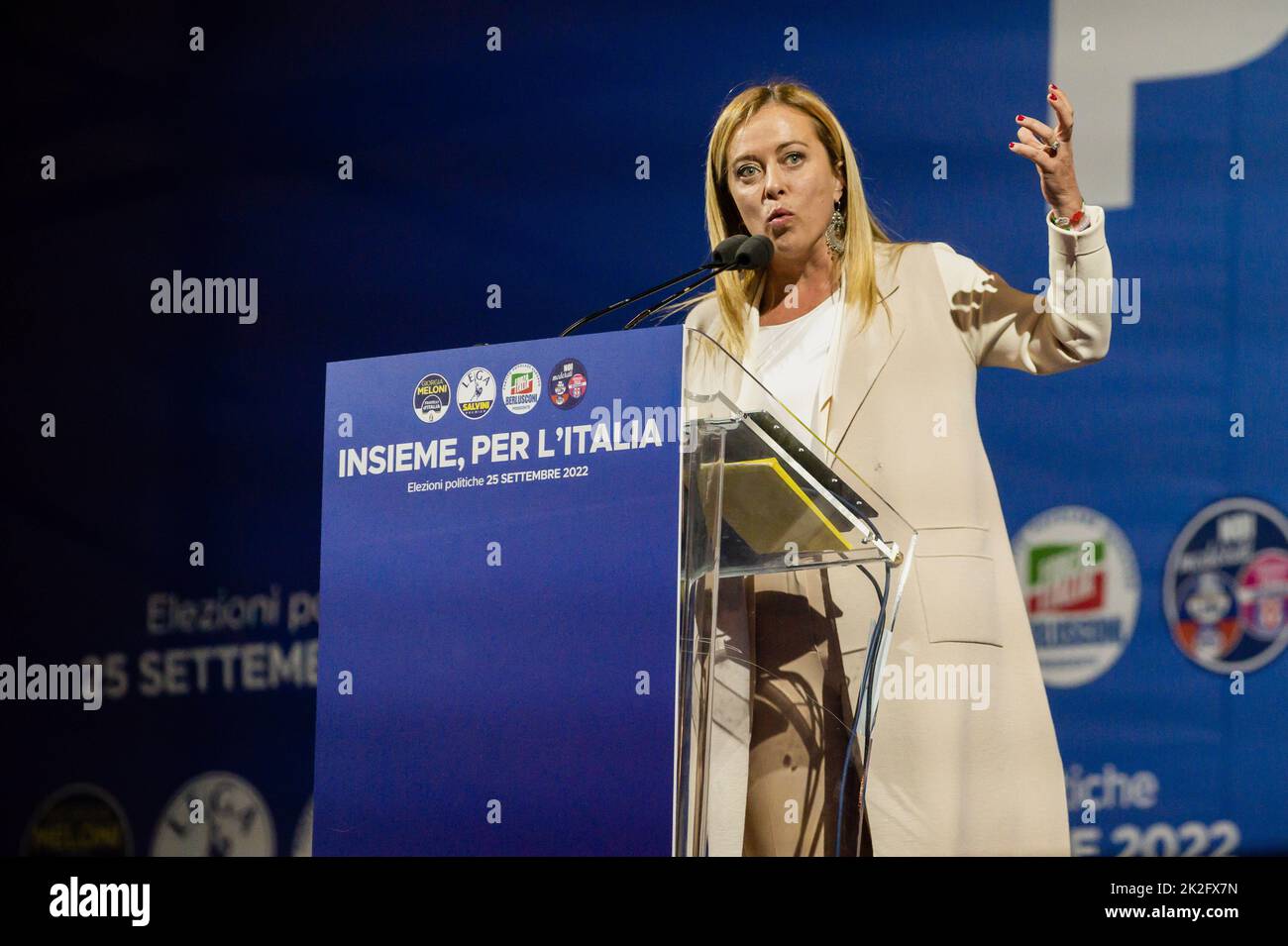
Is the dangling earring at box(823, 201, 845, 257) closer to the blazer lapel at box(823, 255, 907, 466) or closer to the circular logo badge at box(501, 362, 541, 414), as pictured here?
the blazer lapel at box(823, 255, 907, 466)

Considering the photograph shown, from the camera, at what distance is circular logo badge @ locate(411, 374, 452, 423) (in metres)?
2.94

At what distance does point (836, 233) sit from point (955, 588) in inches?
34.7

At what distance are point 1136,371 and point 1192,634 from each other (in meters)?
0.64

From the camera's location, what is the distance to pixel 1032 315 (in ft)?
12.4

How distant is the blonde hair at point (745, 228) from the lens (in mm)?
3764

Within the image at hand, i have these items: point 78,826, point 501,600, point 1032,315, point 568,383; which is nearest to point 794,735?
point 501,600

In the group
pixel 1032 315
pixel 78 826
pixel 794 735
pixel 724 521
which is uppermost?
pixel 1032 315

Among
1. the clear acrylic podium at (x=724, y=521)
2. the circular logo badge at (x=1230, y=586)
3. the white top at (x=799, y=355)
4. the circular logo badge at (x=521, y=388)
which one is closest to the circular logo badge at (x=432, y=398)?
the circular logo badge at (x=521, y=388)

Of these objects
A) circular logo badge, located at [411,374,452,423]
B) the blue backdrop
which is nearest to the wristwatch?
the blue backdrop

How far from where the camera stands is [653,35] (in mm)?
4098

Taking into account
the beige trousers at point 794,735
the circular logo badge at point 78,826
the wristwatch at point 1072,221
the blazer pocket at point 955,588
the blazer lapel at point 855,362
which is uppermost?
the wristwatch at point 1072,221

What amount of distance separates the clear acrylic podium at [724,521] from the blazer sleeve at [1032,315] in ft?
3.21

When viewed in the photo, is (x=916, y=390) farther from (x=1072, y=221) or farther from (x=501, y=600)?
(x=501, y=600)
